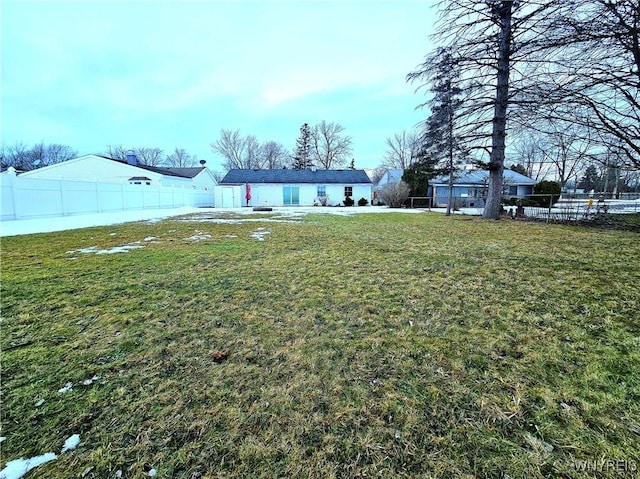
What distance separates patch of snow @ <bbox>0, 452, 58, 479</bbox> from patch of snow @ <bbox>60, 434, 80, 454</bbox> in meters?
0.04

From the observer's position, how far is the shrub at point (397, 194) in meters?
21.7

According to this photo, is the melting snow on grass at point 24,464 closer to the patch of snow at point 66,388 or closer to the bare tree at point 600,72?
the patch of snow at point 66,388

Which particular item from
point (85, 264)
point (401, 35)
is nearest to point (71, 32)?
point (85, 264)

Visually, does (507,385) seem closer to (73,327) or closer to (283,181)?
(73,327)

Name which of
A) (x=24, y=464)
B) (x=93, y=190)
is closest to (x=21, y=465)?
(x=24, y=464)

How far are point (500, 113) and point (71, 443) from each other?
14.0 metres

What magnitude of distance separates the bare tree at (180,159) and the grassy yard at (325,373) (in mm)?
53955

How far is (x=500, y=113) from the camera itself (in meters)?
11.0

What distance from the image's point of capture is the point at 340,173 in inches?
1077

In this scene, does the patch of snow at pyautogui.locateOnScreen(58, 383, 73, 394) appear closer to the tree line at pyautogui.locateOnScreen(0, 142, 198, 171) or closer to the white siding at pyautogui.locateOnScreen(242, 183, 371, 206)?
the white siding at pyautogui.locateOnScreen(242, 183, 371, 206)

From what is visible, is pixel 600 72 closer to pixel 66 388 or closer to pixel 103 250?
pixel 66 388

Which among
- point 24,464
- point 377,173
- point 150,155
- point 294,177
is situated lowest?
point 24,464

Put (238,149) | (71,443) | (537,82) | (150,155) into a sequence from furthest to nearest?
(150,155)
(238,149)
(537,82)
(71,443)

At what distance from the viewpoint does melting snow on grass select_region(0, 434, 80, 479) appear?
1.14 m
